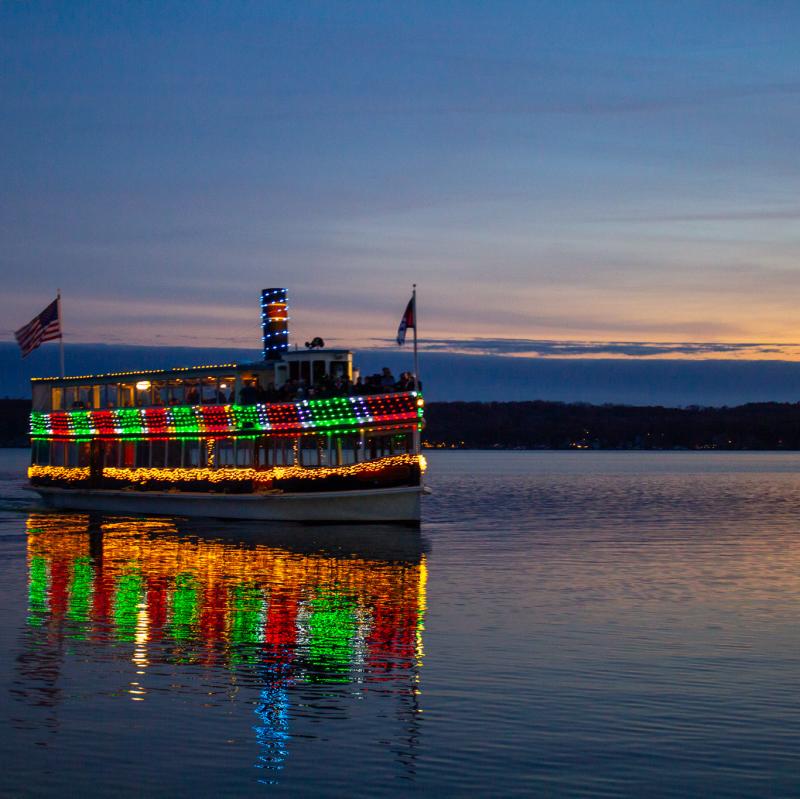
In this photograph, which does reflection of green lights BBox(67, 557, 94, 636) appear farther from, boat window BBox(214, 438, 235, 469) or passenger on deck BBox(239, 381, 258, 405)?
boat window BBox(214, 438, 235, 469)

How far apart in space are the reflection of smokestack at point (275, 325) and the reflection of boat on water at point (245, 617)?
456 inches

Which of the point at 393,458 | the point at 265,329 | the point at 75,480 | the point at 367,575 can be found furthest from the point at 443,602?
the point at 75,480

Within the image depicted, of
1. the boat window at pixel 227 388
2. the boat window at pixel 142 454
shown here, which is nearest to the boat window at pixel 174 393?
the boat window at pixel 227 388

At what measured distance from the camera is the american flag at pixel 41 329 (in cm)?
5528

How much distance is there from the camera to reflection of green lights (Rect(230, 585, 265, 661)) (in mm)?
22828

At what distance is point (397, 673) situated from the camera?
20.0 metres

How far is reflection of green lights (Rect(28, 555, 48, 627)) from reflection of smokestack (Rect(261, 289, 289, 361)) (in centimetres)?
1643

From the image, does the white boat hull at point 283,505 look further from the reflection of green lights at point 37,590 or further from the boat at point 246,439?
the reflection of green lights at point 37,590

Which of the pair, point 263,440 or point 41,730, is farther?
point 263,440

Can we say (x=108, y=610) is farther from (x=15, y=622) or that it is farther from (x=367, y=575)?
(x=367, y=575)

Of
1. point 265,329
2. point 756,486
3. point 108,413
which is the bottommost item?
point 756,486

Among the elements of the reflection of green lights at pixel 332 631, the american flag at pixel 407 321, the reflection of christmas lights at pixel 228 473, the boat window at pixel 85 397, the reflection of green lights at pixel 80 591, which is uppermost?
the american flag at pixel 407 321

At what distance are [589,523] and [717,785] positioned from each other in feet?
149

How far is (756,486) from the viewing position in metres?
113
